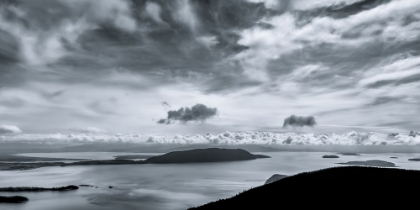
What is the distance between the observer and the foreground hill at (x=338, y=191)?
1684 inches

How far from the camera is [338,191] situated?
4872 cm

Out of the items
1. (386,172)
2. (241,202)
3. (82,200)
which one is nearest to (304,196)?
(241,202)

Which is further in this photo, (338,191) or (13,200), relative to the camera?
(13,200)

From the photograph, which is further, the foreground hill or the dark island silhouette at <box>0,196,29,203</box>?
the dark island silhouette at <box>0,196,29,203</box>

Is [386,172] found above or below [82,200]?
above

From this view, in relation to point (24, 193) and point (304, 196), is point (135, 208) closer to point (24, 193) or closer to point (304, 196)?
point (24, 193)

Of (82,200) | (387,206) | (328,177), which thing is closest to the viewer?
(387,206)

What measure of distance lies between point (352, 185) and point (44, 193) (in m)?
194

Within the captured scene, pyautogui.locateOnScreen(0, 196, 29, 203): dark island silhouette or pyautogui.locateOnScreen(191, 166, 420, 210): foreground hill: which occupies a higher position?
pyautogui.locateOnScreen(191, 166, 420, 210): foreground hill

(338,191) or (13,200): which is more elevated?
(338,191)

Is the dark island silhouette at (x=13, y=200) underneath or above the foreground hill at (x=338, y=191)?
underneath

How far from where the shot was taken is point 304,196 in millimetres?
48812

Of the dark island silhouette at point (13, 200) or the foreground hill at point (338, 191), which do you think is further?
the dark island silhouette at point (13, 200)

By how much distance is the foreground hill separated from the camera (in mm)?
42781
